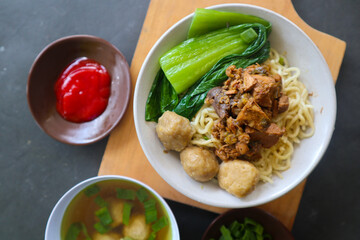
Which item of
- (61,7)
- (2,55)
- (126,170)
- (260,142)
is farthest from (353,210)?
(2,55)

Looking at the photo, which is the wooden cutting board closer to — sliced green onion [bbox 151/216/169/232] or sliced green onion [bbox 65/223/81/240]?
sliced green onion [bbox 151/216/169/232]

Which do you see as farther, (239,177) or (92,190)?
(92,190)

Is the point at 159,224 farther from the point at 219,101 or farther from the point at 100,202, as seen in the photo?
the point at 219,101

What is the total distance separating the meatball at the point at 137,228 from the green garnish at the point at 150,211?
0.06 m

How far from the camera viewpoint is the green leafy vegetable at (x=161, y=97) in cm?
302

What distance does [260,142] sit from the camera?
9.39 feet

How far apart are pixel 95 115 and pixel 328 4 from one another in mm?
3447

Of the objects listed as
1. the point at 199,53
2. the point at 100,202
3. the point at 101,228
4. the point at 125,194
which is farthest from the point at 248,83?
the point at 101,228

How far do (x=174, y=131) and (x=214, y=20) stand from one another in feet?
3.93

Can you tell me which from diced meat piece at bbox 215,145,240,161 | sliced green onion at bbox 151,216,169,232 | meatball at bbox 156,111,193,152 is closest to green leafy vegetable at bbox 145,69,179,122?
meatball at bbox 156,111,193,152

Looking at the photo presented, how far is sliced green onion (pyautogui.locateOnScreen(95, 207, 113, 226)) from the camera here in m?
3.21

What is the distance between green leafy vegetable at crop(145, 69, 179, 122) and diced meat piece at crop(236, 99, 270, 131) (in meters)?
0.75

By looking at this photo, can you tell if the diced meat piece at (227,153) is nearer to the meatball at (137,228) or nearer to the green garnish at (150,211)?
the green garnish at (150,211)

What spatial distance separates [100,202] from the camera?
3.19m
